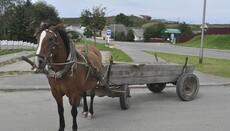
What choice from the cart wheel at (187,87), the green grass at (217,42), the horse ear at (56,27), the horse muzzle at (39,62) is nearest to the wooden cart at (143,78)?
the cart wheel at (187,87)

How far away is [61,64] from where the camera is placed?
6.70m

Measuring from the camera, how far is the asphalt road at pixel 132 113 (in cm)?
785

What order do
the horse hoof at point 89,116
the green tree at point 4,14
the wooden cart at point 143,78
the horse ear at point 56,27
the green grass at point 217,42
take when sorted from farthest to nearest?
the green tree at point 4,14 → the green grass at point 217,42 → the wooden cart at point 143,78 → the horse hoof at point 89,116 → the horse ear at point 56,27

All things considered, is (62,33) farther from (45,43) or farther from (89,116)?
(89,116)

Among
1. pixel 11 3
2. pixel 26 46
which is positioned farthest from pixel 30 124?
pixel 11 3

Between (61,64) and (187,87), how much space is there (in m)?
5.41

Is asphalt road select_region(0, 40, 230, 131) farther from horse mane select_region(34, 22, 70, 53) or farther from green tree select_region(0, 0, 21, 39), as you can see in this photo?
green tree select_region(0, 0, 21, 39)

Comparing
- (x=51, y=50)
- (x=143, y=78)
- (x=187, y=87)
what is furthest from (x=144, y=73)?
(x=51, y=50)

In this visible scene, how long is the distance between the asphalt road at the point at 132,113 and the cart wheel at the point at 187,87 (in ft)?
0.65

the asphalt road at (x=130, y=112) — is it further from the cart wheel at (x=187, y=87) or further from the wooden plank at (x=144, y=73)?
the wooden plank at (x=144, y=73)

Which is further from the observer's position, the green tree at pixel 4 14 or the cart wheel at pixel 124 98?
the green tree at pixel 4 14

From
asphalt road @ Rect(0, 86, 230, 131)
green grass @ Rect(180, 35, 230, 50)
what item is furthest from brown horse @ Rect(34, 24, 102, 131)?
green grass @ Rect(180, 35, 230, 50)

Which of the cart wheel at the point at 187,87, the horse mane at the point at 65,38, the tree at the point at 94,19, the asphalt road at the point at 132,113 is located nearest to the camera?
the horse mane at the point at 65,38

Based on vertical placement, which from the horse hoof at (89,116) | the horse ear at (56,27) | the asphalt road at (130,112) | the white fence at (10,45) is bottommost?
the white fence at (10,45)
